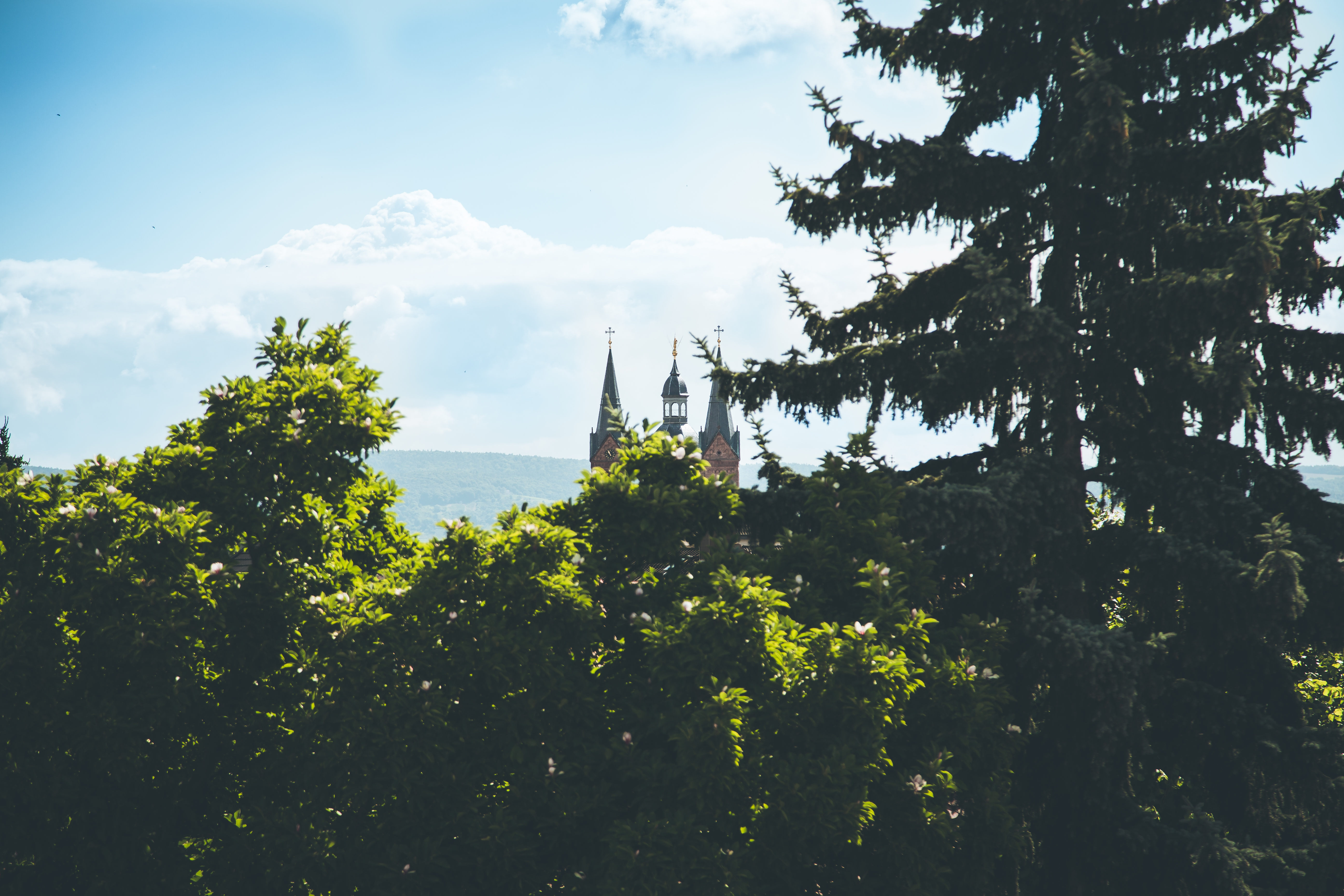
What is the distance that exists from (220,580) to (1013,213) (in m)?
11.3

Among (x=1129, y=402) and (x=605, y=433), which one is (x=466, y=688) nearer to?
(x=1129, y=402)

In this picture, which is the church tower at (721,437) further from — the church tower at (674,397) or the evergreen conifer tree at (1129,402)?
the evergreen conifer tree at (1129,402)

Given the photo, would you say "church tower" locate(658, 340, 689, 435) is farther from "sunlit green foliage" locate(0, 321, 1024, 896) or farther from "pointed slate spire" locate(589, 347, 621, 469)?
"sunlit green foliage" locate(0, 321, 1024, 896)

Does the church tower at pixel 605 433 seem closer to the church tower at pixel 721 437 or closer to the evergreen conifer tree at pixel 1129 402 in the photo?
the church tower at pixel 721 437

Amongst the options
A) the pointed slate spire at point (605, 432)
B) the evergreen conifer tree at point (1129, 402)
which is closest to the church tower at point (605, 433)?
the pointed slate spire at point (605, 432)

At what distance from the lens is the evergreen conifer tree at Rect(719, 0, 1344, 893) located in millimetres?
10508

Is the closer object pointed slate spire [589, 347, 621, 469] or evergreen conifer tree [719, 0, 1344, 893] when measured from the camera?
evergreen conifer tree [719, 0, 1344, 893]

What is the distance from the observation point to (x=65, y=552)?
993 cm

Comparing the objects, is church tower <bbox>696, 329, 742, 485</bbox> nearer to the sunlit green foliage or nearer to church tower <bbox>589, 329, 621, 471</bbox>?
church tower <bbox>589, 329, 621, 471</bbox>

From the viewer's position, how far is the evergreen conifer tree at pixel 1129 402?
10.5 metres

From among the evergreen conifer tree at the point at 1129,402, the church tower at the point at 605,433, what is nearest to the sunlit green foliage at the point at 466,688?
the evergreen conifer tree at the point at 1129,402

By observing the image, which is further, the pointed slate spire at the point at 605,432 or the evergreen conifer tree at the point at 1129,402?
the pointed slate spire at the point at 605,432

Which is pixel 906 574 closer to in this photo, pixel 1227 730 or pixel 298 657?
pixel 1227 730

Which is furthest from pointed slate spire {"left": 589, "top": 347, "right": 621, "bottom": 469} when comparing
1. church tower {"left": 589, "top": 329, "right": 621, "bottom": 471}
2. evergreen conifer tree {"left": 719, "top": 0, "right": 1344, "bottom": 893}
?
evergreen conifer tree {"left": 719, "top": 0, "right": 1344, "bottom": 893}
